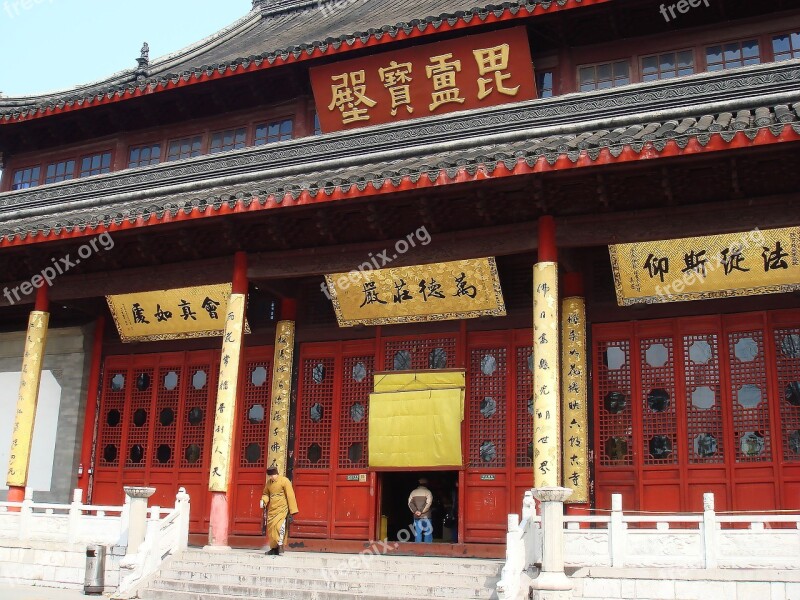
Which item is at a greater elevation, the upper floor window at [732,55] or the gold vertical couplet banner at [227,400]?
the upper floor window at [732,55]

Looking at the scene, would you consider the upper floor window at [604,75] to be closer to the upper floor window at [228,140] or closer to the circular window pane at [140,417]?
the upper floor window at [228,140]

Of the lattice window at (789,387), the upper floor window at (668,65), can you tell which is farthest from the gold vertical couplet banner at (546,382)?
the upper floor window at (668,65)

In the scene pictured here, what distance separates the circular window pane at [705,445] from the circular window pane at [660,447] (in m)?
0.32

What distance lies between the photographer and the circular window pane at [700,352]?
10.9m

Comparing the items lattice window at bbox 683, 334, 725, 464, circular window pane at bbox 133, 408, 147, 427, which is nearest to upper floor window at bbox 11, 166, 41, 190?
circular window pane at bbox 133, 408, 147, 427

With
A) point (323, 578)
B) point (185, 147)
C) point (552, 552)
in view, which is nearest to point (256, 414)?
point (323, 578)

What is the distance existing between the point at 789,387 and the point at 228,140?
934cm

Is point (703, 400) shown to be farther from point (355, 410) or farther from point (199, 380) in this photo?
Result: point (199, 380)

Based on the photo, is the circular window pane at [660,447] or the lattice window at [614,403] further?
the lattice window at [614,403]

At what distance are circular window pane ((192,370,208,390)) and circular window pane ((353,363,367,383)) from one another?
2.56m

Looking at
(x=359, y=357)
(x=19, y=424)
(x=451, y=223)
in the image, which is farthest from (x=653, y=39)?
(x=19, y=424)

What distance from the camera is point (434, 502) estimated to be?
46.6 feet

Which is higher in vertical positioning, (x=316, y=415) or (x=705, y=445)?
(x=316, y=415)

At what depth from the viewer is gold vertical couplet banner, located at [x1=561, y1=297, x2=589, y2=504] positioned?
35.8 ft
